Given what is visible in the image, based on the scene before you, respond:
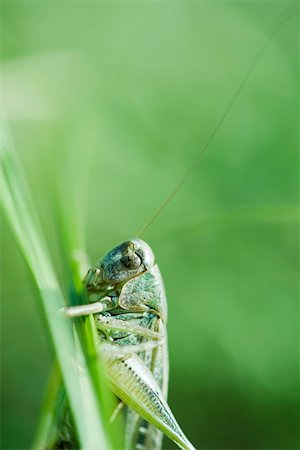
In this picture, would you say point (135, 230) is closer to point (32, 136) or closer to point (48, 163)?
point (32, 136)

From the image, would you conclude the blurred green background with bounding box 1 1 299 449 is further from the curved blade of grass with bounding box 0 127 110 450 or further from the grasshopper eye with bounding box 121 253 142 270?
the curved blade of grass with bounding box 0 127 110 450

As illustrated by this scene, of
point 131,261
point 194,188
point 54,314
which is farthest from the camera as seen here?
point 194,188

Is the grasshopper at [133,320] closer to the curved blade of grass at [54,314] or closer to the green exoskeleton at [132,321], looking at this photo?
the green exoskeleton at [132,321]

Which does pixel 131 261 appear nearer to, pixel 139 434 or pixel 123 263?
pixel 123 263

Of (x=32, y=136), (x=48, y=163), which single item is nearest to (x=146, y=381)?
(x=48, y=163)

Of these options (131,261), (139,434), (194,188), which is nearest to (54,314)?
(131,261)

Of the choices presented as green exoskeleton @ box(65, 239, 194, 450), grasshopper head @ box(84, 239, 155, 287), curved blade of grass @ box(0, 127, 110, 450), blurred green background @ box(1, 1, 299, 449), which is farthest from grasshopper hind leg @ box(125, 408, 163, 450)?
blurred green background @ box(1, 1, 299, 449)
